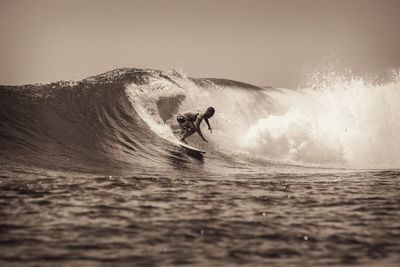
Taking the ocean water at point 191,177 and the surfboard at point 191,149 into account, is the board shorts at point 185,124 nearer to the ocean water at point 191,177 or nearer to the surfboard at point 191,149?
the ocean water at point 191,177

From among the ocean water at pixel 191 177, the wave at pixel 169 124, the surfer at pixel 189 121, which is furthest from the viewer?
the surfer at pixel 189 121

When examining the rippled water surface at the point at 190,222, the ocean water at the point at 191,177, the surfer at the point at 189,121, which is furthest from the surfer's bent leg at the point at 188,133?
the rippled water surface at the point at 190,222

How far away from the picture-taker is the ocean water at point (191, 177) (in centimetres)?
506

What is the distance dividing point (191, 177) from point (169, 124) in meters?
5.90

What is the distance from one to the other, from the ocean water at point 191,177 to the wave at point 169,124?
0.06 meters

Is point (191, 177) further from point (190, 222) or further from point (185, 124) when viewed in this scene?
point (185, 124)

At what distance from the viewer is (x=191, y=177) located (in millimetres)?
10242

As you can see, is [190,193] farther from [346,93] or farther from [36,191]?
[346,93]

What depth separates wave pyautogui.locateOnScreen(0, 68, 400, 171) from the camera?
12.5 metres

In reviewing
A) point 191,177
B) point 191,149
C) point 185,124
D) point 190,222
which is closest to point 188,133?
point 185,124

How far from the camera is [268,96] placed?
22484 millimetres

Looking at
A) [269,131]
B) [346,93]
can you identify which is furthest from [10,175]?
[346,93]

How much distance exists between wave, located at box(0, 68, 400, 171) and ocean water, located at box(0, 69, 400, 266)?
2.4 inches

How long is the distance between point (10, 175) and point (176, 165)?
13.0 feet
